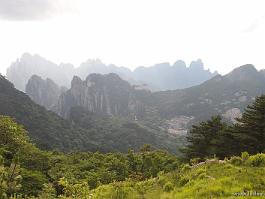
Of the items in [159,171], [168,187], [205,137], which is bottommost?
[159,171]

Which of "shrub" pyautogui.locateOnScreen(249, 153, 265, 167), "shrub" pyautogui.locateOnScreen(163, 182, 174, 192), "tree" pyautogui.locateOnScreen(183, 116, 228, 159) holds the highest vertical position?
"tree" pyautogui.locateOnScreen(183, 116, 228, 159)

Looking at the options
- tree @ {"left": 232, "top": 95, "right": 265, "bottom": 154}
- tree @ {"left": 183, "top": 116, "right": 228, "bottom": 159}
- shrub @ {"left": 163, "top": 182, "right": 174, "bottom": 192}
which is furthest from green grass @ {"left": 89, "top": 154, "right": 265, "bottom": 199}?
tree @ {"left": 183, "top": 116, "right": 228, "bottom": 159}

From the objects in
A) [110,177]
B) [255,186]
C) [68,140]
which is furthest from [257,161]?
[68,140]

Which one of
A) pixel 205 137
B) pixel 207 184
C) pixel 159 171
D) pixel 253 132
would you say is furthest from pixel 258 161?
pixel 205 137

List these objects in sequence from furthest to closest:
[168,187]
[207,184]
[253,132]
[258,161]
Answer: [253,132] < [258,161] < [168,187] < [207,184]

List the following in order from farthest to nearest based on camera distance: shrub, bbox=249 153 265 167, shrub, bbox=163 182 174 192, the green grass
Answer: shrub, bbox=249 153 265 167 → shrub, bbox=163 182 174 192 → the green grass

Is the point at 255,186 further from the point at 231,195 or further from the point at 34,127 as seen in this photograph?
the point at 34,127

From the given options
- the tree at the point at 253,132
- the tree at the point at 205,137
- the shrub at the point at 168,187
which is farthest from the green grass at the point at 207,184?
the tree at the point at 205,137

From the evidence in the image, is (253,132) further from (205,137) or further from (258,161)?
(258,161)

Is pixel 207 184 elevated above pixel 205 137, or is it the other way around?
pixel 205 137

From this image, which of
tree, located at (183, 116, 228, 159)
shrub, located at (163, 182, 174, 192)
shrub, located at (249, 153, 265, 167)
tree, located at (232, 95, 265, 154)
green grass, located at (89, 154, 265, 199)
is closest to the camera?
green grass, located at (89, 154, 265, 199)

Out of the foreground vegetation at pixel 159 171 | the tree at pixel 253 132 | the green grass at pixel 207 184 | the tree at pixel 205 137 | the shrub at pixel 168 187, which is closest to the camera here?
the green grass at pixel 207 184

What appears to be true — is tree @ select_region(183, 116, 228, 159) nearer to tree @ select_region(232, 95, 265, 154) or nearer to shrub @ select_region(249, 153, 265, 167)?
tree @ select_region(232, 95, 265, 154)

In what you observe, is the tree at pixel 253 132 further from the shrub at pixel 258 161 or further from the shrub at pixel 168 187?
the shrub at pixel 168 187
